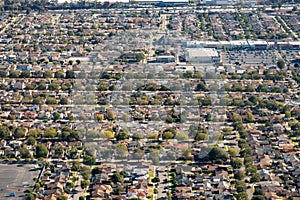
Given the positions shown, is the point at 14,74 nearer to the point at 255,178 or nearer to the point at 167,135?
the point at 167,135

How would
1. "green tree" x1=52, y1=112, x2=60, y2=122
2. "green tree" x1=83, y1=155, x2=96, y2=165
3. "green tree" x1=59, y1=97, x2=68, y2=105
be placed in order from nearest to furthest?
"green tree" x1=83, y1=155, x2=96, y2=165 → "green tree" x1=52, y1=112, x2=60, y2=122 → "green tree" x1=59, y1=97, x2=68, y2=105

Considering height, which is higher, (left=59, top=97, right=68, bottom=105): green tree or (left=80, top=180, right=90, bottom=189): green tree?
(left=59, top=97, right=68, bottom=105): green tree

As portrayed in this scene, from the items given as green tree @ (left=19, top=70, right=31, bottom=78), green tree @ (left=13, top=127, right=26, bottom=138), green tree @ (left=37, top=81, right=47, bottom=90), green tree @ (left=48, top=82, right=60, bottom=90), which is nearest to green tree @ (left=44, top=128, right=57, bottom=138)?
green tree @ (left=13, top=127, right=26, bottom=138)

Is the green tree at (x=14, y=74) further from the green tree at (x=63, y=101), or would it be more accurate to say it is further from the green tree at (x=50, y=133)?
the green tree at (x=50, y=133)

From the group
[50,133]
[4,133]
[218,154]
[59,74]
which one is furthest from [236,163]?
[59,74]

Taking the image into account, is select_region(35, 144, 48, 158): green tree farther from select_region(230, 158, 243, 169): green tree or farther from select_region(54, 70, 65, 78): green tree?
select_region(54, 70, 65, 78): green tree

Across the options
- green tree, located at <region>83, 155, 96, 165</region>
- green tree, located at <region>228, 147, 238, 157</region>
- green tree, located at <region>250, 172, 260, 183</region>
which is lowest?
green tree, located at <region>250, 172, 260, 183</region>

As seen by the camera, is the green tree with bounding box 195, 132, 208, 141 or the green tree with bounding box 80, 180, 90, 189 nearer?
the green tree with bounding box 80, 180, 90, 189
